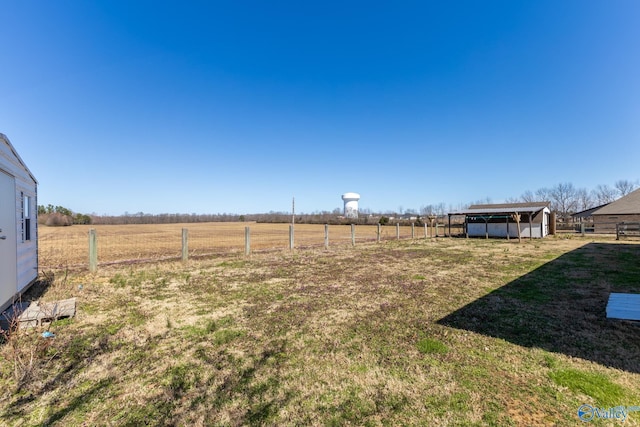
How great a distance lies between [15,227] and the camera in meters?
5.65

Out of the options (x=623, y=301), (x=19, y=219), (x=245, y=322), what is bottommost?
(x=245, y=322)

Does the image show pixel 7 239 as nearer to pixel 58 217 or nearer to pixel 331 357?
pixel 331 357

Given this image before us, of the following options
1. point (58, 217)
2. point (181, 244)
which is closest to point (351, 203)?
point (181, 244)

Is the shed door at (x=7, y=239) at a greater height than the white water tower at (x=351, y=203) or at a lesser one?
lesser

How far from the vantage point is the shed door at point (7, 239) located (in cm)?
476

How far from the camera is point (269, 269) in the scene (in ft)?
29.9

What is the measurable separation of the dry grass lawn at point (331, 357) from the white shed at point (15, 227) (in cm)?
86

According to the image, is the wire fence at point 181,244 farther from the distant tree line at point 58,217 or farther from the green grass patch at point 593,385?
the distant tree line at point 58,217

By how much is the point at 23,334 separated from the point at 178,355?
8.16 ft

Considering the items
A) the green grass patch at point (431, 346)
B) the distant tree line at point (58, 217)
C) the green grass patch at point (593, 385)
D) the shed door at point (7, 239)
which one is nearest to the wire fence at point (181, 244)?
the shed door at point (7, 239)

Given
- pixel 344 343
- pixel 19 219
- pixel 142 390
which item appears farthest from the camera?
pixel 19 219

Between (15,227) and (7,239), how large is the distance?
30.4 inches

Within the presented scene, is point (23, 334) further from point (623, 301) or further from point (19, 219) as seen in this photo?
point (623, 301)

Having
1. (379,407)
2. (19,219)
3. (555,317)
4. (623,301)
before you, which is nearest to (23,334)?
(19,219)
